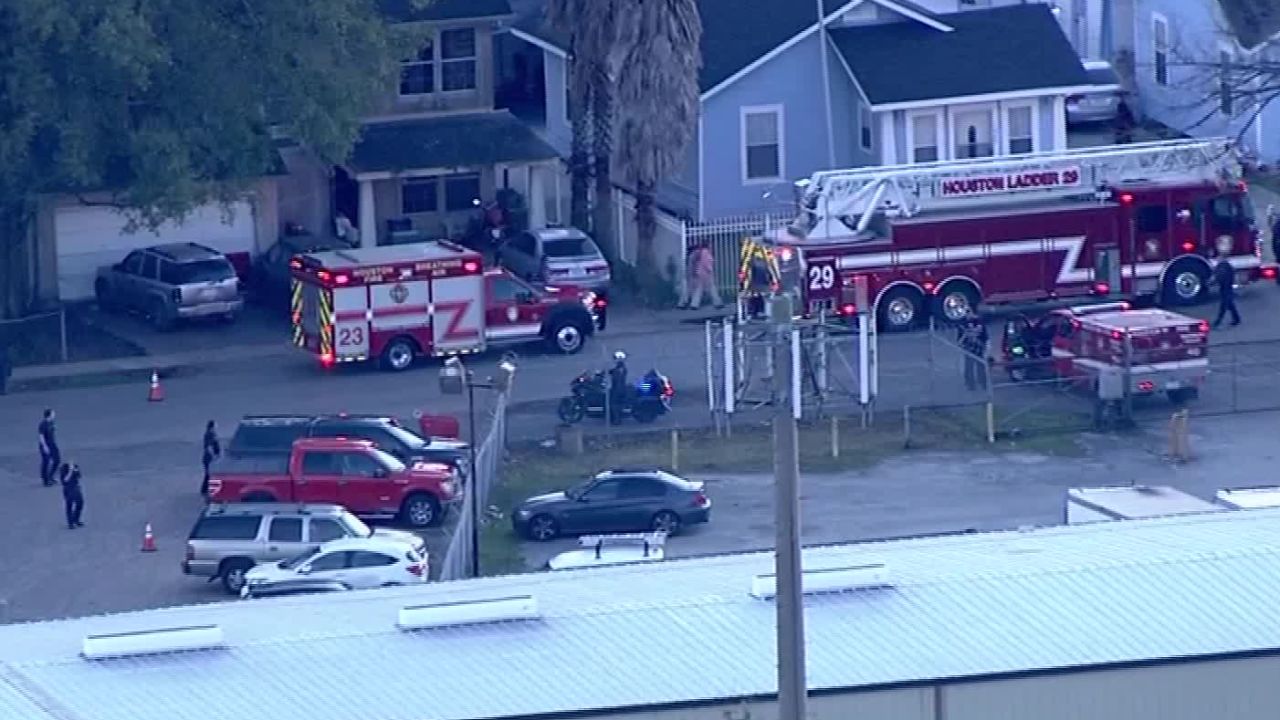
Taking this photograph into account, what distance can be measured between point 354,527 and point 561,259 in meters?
15.1

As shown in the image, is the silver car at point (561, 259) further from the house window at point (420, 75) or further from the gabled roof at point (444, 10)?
the gabled roof at point (444, 10)

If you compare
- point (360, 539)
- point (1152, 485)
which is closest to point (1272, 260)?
point (1152, 485)

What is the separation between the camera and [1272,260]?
51.2 metres

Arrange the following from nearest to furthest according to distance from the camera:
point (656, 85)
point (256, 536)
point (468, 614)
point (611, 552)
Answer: point (468, 614) < point (611, 552) < point (256, 536) < point (656, 85)

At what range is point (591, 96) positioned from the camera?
51.5m

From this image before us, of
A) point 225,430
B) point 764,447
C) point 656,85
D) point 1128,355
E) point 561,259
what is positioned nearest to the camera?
point 764,447

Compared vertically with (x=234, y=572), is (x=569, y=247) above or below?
above

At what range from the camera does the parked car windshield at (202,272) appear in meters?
49.1

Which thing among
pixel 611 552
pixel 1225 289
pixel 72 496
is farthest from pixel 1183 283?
pixel 72 496

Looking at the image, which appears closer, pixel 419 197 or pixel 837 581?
pixel 837 581

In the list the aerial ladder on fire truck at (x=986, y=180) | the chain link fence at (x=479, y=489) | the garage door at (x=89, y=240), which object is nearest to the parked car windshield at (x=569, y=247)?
the aerial ladder on fire truck at (x=986, y=180)

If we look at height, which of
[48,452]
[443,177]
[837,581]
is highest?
[443,177]

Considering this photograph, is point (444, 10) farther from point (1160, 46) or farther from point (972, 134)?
point (1160, 46)

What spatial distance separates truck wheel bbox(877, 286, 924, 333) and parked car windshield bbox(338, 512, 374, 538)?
14.0m
